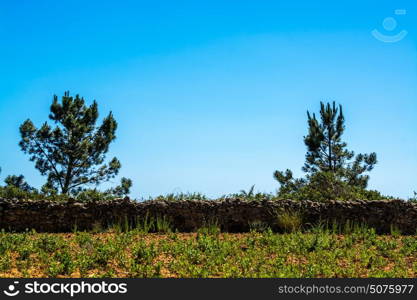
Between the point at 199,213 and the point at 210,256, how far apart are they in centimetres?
421

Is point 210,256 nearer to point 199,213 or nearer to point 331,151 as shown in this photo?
point 199,213

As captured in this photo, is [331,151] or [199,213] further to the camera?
[331,151]

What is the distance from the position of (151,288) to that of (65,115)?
25.7m

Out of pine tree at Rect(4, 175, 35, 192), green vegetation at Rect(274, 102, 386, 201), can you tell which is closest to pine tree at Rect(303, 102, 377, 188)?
green vegetation at Rect(274, 102, 386, 201)

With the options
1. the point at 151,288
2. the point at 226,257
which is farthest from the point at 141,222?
the point at 151,288

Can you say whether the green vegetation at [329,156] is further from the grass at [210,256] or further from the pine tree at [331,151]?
the grass at [210,256]

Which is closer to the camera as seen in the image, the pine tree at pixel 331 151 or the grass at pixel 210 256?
the grass at pixel 210 256

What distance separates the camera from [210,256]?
952 centimetres

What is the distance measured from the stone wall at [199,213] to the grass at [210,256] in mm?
1299

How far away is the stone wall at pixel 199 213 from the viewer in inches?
538

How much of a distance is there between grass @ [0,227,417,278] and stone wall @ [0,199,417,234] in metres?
1.30

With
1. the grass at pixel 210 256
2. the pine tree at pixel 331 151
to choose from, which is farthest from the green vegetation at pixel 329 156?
the grass at pixel 210 256

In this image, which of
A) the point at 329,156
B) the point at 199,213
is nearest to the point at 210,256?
the point at 199,213

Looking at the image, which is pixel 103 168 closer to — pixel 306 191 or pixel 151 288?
pixel 306 191
